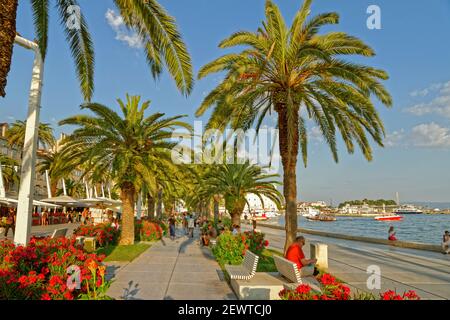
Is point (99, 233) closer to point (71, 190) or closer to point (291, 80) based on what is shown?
point (291, 80)

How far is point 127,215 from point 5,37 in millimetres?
13305

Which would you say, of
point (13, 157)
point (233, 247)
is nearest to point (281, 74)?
point (233, 247)

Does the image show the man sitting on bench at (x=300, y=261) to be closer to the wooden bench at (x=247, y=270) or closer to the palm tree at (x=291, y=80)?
the wooden bench at (x=247, y=270)

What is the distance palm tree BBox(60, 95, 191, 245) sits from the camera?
16.6 metres

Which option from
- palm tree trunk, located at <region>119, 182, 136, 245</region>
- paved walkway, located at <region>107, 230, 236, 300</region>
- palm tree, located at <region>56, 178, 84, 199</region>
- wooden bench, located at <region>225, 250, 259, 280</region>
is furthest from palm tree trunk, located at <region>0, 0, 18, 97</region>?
palm tree, located at <region>56, 178, 84, 199</region>

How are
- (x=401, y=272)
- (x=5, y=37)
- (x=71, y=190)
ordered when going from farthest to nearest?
1. (x=71, y=190)
2. (x=401, y=272)
3. (x=5, y=37)

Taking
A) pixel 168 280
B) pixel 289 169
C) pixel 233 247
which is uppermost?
pixel 289 169

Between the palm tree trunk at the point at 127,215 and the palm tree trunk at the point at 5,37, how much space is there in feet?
42.6

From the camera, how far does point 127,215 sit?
60.0 feet

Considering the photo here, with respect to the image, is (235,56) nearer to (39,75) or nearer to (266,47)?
(266,47)

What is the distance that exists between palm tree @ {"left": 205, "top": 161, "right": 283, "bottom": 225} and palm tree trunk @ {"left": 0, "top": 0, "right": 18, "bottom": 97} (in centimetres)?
1759

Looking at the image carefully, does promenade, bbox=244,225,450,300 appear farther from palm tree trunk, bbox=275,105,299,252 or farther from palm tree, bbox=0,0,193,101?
palm tree, bbox=0,0,193,101

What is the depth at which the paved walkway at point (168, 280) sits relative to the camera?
7.79m
